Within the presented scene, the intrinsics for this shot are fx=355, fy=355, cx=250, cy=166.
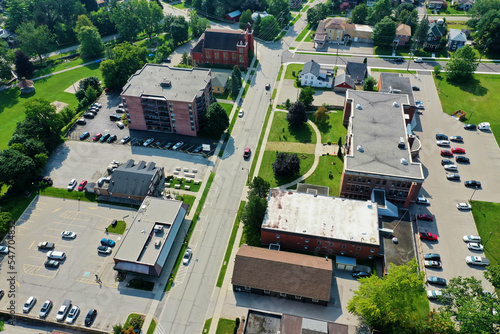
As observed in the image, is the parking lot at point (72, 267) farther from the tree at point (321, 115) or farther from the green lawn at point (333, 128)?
the tree at point (321, 115)

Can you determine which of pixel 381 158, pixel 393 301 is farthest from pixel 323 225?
pixel 381 158

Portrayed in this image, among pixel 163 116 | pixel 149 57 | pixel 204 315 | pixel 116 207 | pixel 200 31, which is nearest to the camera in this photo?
pixel 204 315

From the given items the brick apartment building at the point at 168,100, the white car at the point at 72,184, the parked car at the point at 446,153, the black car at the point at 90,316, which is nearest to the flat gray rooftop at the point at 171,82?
the brick apartment building at the point at 168,100

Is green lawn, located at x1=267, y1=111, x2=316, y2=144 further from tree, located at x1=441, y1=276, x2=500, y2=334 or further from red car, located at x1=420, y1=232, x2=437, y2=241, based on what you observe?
tree, located at x1=441, y1=276, x2=500, y2=334

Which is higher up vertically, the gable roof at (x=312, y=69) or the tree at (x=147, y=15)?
the tree at (x=147, y=15)

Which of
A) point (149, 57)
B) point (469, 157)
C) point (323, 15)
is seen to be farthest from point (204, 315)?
point (323, 15)

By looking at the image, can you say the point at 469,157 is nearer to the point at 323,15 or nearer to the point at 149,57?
the point at 323,15
